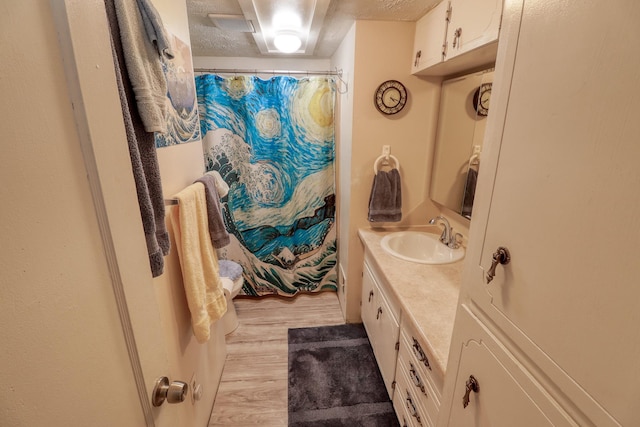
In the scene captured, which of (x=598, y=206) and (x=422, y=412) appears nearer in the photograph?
(x=598, y=206)

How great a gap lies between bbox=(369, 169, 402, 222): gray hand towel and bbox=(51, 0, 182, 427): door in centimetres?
156

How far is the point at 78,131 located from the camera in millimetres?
430

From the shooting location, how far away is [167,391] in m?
0.65

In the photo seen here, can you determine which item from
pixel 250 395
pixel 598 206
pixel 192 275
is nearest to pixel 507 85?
pixel 598 206

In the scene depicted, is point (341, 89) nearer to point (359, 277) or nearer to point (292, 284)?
point (359, 277)

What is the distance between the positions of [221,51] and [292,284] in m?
2.18

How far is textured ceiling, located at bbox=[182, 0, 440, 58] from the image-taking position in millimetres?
1512

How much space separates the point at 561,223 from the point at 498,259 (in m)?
0.17

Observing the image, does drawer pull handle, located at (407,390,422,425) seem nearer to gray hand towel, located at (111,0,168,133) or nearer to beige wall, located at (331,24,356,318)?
beige wall, located at (331,24,356,318)

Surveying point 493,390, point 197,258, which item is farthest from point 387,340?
point 197,258

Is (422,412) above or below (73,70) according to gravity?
below

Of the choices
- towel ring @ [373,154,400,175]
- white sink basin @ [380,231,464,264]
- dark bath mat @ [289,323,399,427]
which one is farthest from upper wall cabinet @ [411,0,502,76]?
dark bath mat @ [289,323,399,427]

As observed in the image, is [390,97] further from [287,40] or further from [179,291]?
[179,291]

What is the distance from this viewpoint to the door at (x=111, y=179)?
427 mm
